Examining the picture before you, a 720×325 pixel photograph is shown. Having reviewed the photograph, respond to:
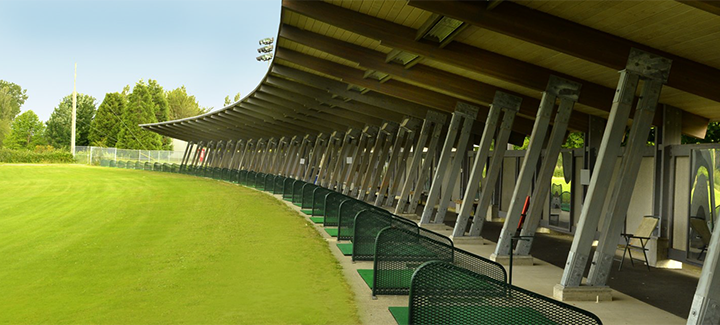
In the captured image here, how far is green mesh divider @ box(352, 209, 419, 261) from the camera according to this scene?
10.7 meters

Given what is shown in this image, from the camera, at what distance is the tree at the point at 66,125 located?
8944 centimetres

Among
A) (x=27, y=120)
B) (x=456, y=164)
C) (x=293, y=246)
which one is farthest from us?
Result: (x=27, y=120)

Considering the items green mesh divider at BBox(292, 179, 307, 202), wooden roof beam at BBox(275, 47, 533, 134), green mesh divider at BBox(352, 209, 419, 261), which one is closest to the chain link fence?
green mesh divider at BBox(292, 179, 307, 202)

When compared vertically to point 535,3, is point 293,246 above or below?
below

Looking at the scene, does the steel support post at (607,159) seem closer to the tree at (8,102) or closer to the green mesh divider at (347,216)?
the green mesh divider at (347,216)

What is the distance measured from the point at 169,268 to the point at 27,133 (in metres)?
92.7

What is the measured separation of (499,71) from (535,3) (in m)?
3.01

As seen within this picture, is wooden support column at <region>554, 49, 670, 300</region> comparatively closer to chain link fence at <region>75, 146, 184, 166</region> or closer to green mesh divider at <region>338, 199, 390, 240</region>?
green mesh divider at <region>338, 199, 390, 240</region>

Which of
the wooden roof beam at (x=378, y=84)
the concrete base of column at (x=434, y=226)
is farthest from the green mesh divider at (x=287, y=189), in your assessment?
the concrete base of column at (x=434, y=226)

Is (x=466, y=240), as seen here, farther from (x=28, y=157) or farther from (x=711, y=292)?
(x=28, y=157)

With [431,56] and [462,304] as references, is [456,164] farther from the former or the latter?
[462,304]

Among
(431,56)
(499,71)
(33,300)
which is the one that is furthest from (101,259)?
(499,71)

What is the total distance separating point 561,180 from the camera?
55.6 feet

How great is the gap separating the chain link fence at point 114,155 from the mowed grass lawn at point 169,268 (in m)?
51.2
